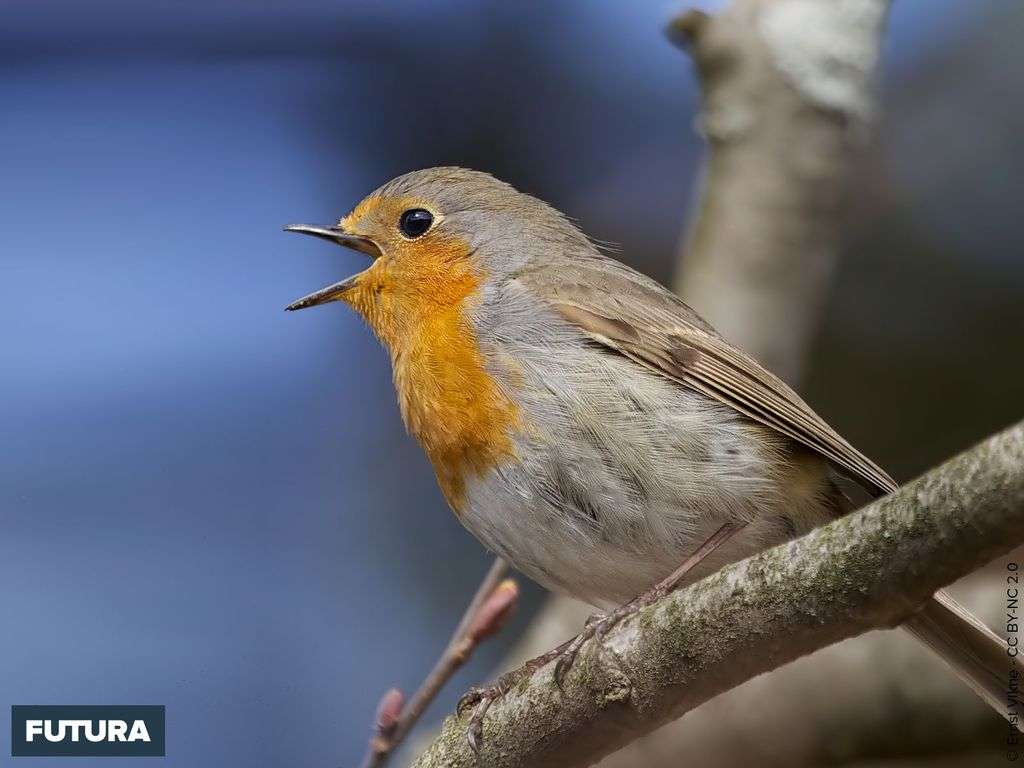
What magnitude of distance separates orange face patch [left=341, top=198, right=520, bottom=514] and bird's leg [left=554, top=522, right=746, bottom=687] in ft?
1.62

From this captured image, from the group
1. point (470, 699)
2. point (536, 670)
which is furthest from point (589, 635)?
point (470, 699)

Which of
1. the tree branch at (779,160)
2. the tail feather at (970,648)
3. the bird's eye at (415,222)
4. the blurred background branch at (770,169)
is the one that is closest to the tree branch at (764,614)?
the tail feather at (970,648)

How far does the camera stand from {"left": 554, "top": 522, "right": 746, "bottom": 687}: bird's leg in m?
2.69

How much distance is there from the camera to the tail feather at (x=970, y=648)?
10.2ft

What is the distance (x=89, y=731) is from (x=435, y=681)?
201 centimetres

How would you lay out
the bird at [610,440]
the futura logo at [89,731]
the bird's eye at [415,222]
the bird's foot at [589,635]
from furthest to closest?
1. the futura logo at [89,731]
2. the bird's eye at [415,222]
3. the bird at [610,440]
4. the bird's foot at [589,635]

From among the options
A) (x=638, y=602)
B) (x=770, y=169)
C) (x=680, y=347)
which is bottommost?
(x=638, y=602)

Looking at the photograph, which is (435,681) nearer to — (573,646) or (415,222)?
(573,646)

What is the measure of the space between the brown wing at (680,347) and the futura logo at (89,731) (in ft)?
6.64

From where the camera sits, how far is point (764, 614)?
2.29 meters

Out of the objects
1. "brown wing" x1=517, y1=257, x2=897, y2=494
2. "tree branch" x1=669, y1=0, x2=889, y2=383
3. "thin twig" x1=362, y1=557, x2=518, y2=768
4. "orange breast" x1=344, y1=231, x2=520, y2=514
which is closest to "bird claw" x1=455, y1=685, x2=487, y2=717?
"thin twig" x1=362, y1=557, x2=518, y2=768

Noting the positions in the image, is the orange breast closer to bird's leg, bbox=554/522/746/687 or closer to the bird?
the bird

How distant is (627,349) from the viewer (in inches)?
139

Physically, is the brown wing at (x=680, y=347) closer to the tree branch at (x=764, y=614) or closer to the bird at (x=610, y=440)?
the bird at (x=610, y=440)
